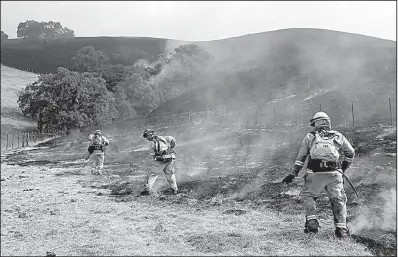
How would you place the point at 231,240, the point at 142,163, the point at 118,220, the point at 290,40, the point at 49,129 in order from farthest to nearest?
the point at 290,40 < the point at 49,129 < the point at 142,163 < the point at 118,220 < the point at 231,240

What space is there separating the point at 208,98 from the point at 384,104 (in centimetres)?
2842

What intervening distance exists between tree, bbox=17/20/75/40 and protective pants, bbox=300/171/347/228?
2619 inches

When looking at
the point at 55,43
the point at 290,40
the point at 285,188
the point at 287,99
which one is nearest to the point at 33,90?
the point at 55,43

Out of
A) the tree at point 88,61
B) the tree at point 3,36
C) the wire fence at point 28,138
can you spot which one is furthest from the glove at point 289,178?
the tree at point 3,36

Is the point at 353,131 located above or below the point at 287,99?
below

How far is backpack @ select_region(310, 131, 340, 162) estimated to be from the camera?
6.31 m

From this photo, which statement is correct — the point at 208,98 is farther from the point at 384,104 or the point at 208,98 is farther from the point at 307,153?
the point at 307,153

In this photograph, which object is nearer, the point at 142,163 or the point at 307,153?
the point at 307,153

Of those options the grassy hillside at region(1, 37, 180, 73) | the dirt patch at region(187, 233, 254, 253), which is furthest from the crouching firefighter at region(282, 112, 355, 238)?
the grassy hillside at region(1, 37, 180, 73)

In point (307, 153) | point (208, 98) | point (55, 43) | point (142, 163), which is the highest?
point (55, 43)

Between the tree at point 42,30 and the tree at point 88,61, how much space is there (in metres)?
7.74

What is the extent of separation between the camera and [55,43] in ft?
223

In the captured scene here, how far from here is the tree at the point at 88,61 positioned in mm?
51625

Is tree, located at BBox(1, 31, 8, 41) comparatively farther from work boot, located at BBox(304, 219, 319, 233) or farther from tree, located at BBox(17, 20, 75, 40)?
work boot, located at BBox(304, 219, 319, 233)
